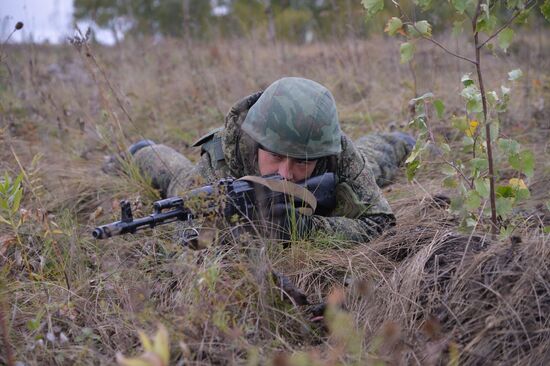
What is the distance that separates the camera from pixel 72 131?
559 centimetres

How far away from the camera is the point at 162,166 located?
165 inches

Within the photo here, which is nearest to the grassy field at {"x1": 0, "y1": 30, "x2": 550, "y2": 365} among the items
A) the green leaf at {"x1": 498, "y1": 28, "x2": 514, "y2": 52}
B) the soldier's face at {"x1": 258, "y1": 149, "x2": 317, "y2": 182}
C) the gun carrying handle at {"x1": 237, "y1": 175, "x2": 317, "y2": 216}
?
the green leaf at {"x1": 498, "y1": 28, "x2": 514, "y2": 52}

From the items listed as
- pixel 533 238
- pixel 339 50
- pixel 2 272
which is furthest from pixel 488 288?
pixel 339 50

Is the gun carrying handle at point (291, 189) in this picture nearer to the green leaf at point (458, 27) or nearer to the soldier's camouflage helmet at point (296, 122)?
the soldier's camouflage helmet at point (296, 122)

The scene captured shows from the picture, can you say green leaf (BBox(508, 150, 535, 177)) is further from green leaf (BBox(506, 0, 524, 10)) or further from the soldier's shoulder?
the soldier's shoulder

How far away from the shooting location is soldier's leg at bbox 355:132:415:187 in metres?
4.29

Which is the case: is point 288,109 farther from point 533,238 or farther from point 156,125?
point 156,125

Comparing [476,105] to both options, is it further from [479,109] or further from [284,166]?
[284,166]

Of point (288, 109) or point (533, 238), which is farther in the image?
point (288, 109)

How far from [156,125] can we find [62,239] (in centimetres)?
320

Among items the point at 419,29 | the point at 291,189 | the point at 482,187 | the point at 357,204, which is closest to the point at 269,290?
the point at 291,189

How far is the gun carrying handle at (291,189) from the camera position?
8.80ft

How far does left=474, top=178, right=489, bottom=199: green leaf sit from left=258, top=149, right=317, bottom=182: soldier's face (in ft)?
2.84

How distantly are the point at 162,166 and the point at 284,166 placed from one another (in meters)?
1.46
